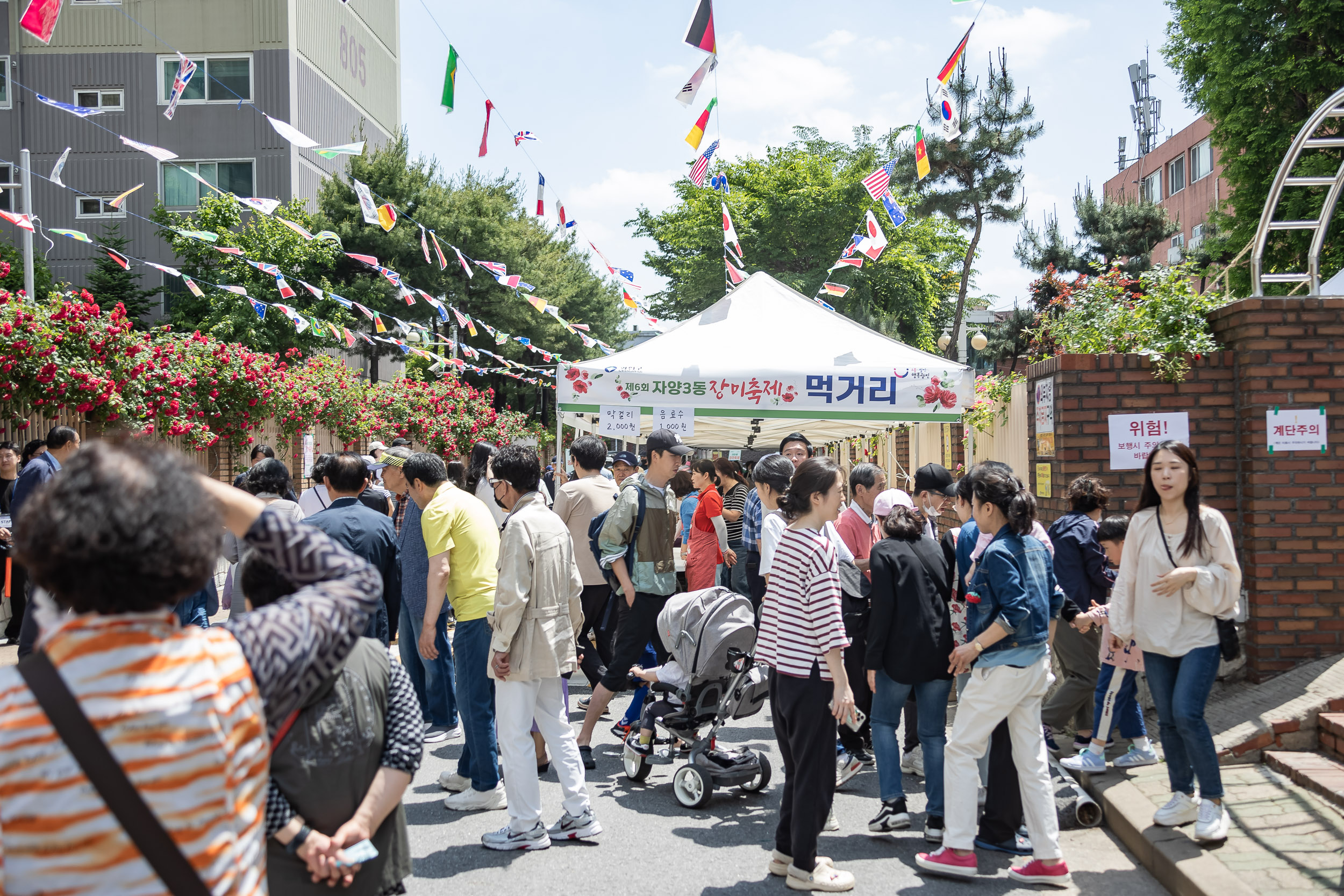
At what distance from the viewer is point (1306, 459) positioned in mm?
6461

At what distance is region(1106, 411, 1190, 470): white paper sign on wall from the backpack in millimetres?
3311

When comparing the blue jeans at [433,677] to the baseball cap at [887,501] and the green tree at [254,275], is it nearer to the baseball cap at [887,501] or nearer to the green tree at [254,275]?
the baseball cap at [887,501]

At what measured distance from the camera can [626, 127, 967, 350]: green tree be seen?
3278cm

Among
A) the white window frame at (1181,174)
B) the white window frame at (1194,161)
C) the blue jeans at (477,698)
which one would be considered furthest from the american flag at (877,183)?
the white window frame at (1181,174)

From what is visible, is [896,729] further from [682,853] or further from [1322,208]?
[1322,208]

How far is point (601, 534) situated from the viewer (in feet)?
20.3

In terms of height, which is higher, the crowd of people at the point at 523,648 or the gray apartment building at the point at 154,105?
the gray apartment building at the point at 154,105

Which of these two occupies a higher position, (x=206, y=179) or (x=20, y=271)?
(x=206, y=179)

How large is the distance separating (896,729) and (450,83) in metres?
8.17

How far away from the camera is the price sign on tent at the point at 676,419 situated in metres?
8.63

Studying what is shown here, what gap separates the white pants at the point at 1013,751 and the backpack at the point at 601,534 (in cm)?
242

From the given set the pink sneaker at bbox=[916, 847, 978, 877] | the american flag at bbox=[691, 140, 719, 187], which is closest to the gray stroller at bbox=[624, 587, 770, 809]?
the pink sneaker at bbox=[916, 847, 978, 877]

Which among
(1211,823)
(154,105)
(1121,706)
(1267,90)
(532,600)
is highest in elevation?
(154,105)

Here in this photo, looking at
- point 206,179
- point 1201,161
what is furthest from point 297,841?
point 1201,161
